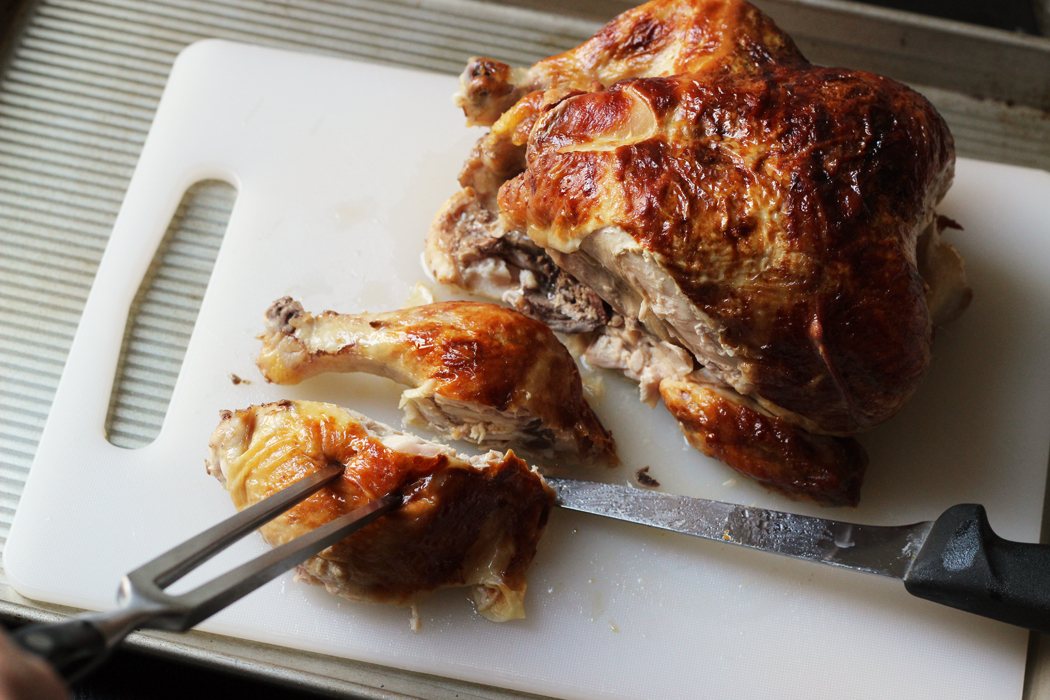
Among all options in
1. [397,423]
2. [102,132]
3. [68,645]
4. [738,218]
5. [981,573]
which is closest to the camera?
[68,645]

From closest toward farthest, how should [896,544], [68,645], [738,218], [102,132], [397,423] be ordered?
[68,645] → [738,218] → [896,544] → [397,423] → [102,132]

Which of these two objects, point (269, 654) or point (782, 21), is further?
point (782, 21)

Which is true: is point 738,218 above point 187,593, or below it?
above

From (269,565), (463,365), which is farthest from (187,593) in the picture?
(463,365)

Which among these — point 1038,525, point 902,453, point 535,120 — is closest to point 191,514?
point 535,120

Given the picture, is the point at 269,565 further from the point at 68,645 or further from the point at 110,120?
the point at 110,120

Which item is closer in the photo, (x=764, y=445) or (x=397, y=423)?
(x=764, y=445)

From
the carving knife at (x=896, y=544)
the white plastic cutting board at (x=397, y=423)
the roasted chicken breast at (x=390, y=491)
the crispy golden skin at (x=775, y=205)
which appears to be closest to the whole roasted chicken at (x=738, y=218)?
the crispy golden skin at (x=775, y=205)

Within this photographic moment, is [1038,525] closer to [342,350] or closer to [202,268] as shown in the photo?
[342,350]
